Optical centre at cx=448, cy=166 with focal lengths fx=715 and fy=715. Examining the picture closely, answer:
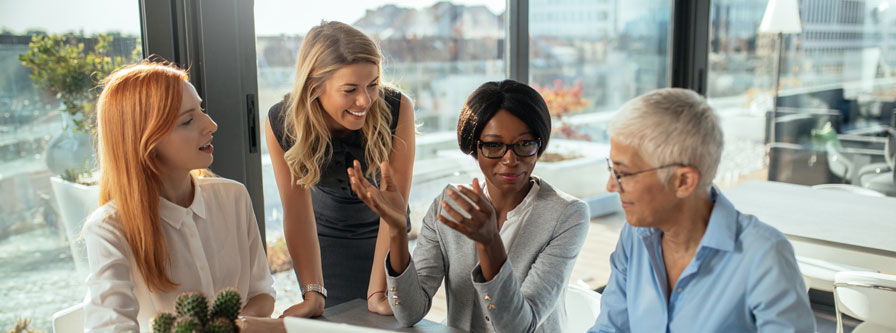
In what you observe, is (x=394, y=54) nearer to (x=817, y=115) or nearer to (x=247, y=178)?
(x=247, y=178)

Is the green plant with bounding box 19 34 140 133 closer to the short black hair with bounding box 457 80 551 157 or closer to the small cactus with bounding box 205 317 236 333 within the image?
the short black hair with bounding box 457 80 551 157

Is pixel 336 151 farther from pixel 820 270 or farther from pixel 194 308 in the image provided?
pixel 820 270

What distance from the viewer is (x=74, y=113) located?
88.7 inches

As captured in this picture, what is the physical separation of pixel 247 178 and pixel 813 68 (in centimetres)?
362

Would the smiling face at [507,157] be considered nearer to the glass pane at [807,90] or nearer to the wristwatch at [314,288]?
the wristwatch at [314,288]

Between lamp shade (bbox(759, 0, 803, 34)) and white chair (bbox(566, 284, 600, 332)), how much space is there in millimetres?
3243

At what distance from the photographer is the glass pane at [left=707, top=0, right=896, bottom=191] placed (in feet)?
14.1

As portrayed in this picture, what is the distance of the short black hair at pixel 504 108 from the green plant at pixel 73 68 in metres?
1.23

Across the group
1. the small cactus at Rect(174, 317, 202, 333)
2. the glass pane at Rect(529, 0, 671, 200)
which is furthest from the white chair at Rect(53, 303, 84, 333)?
the glass pane at Rect(529, 0, 671, 200)

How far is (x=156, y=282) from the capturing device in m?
1.56

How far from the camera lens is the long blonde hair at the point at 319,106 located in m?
2.01

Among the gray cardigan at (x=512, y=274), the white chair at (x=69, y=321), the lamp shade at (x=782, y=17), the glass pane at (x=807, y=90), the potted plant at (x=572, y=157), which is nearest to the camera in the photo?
the gray cardigan at (x=512, y=274)

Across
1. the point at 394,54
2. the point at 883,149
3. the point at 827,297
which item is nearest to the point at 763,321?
the point at 394,54

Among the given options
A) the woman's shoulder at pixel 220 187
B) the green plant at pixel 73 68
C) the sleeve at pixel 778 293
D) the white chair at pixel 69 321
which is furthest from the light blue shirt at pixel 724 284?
the green plant at pixel 73 68
